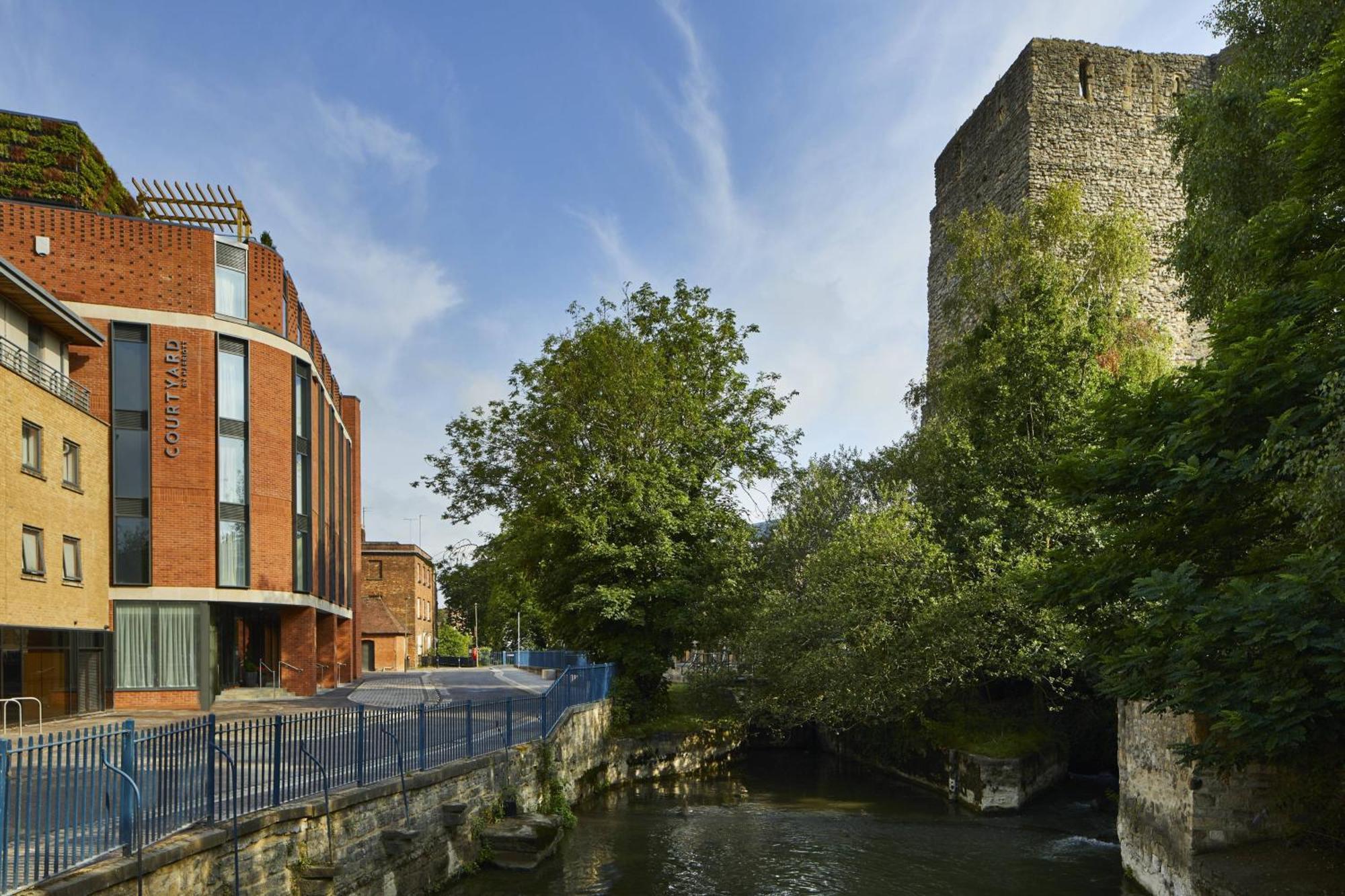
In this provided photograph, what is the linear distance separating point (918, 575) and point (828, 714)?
13.1ft

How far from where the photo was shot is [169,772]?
951cm

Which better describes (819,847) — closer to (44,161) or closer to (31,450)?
(31,450)

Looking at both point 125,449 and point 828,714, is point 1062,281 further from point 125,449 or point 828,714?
point 125,449

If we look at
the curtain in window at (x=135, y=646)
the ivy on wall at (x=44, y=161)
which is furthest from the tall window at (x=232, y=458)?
the ivy on wall at (x=44, y=161)

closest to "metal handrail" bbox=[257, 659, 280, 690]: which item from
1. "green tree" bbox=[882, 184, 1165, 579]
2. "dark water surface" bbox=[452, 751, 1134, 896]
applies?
"dark water surface" bbox=[452, 751, 1134, 896]

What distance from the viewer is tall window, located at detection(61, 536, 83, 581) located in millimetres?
23922

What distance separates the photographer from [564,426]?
31000mm

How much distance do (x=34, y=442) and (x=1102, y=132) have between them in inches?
1249

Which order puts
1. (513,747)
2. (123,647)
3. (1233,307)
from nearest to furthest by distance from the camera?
(1233,307), (513,747), (123,647)

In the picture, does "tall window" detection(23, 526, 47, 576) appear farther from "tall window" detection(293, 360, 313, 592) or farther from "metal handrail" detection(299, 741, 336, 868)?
"metal handrail" detection(299, 741, 336, 868)

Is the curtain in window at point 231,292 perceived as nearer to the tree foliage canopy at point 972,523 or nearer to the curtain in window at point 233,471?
the curtain in window at point 233,471

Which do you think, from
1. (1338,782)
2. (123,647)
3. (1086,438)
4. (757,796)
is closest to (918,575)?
(757,796)

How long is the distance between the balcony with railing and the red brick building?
2.32 ft

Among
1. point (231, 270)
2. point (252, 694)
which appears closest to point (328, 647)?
point (252, 694)
